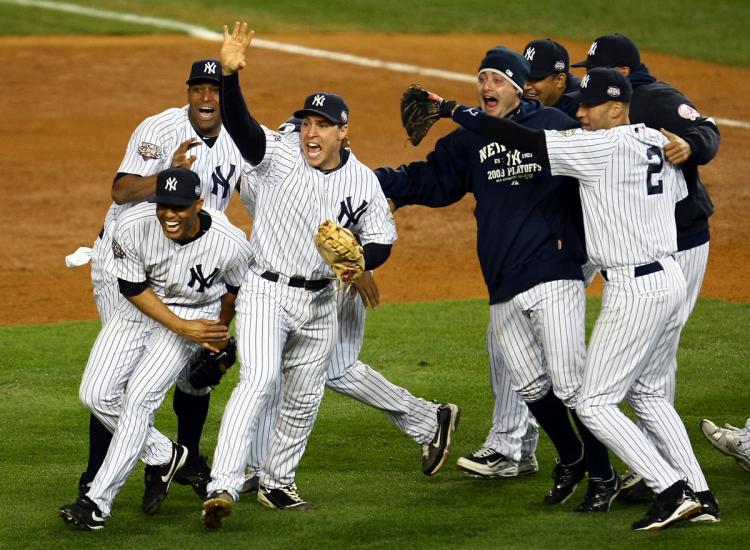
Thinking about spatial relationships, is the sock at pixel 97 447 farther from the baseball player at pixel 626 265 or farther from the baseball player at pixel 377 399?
the baseball player at pixel 626 265

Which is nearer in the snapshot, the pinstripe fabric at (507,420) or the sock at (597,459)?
the sock at (597,459)

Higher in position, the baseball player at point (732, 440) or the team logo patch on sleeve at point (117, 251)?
the team logo patch on sleeve at point (117, 251)

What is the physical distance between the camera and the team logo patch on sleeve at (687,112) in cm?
655

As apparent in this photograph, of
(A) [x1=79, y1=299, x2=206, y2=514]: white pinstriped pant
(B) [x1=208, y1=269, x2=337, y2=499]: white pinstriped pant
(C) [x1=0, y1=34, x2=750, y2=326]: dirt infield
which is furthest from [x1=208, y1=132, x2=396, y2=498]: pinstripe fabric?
(C) [x1=0, y1=34, x2=750, y2=326]: dirt infield

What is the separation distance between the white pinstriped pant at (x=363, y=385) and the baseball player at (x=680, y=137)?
106 cm

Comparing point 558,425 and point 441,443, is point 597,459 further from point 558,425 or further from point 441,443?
point 441,443

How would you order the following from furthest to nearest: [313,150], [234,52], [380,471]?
[380,471] → [313,150] → [234,52]

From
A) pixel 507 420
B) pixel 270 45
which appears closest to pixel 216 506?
pixel 507 420

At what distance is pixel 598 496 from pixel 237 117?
2361 mm

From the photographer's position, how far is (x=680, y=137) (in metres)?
6.25

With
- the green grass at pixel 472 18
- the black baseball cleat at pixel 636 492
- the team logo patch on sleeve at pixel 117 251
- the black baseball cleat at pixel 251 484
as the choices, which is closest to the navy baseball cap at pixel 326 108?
the team logo patch on sleeve at pixel 117 251

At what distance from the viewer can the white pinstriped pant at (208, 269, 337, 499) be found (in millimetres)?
5750

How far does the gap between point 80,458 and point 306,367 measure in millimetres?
1600

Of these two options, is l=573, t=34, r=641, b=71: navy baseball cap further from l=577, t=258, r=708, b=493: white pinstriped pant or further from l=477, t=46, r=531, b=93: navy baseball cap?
l=577, t=258, r=708, b=493: white pinstriped pant
